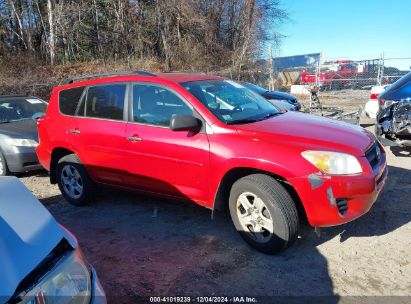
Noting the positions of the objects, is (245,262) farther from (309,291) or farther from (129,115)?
(129,115)

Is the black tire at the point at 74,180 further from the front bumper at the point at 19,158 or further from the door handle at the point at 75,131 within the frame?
the front bumper at the point at 19,158

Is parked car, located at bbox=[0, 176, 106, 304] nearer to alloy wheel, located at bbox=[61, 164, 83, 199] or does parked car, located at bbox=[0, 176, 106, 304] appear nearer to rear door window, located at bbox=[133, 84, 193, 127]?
rear door window, located at bbox=[133, 84, 193, 127]

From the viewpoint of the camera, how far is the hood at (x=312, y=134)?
3.49m

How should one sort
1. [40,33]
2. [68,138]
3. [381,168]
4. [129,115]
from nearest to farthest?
1. [381,168]
2. [129,115]
3. [68,138]
4. [40,33]

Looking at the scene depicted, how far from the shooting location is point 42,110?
8211 mm

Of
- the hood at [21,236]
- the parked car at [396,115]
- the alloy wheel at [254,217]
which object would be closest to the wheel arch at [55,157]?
the alloy wheel at [254,217]

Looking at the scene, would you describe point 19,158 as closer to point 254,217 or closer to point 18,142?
point 18,142

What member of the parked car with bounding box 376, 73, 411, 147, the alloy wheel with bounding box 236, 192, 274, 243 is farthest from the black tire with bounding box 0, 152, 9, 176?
the parked car with bounding box 376, 73, 411, 147

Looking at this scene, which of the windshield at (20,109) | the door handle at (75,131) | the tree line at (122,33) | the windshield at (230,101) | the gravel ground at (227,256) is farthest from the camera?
the tree line at (122,33)

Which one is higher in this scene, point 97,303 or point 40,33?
point 40,33

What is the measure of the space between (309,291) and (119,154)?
2603mm

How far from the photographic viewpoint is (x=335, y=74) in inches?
773

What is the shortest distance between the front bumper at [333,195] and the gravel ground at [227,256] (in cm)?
45

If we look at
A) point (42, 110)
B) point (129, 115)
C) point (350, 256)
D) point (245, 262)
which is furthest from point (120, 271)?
point (42, 110)
